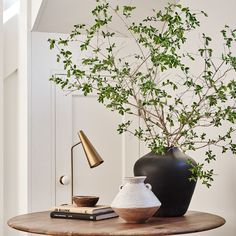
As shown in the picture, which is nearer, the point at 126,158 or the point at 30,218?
the point at 30,218

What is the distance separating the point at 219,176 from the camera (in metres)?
2.16

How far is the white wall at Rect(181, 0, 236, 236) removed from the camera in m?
2.08

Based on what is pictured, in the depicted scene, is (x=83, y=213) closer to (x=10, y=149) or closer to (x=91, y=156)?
(x=91, y=156)

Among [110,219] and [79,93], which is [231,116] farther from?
[79,93]

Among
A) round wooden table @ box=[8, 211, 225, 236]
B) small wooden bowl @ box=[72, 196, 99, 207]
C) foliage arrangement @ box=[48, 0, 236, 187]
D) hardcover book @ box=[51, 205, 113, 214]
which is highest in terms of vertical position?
foliage arrangement @ box=[48, 0, 236, 187]

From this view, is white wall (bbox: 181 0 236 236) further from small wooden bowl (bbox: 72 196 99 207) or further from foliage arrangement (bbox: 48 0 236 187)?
small wooden bowl (bbox: 72 196 99 207)

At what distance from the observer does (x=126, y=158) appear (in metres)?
2.96

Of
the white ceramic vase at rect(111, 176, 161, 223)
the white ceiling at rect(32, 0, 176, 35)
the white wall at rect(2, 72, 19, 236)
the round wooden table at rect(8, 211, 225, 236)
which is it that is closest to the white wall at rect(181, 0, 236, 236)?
the round wooden table at rect(8, 211, 225, 236)

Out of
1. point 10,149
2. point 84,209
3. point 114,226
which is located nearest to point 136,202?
point 114,226

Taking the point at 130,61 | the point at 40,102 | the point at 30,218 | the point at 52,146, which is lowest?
the point at 30,218

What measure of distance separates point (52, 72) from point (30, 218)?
111cm

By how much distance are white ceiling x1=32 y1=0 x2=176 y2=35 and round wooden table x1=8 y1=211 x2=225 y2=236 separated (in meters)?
1.08

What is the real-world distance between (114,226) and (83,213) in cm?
21

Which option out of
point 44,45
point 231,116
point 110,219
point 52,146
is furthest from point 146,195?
point 44,45
